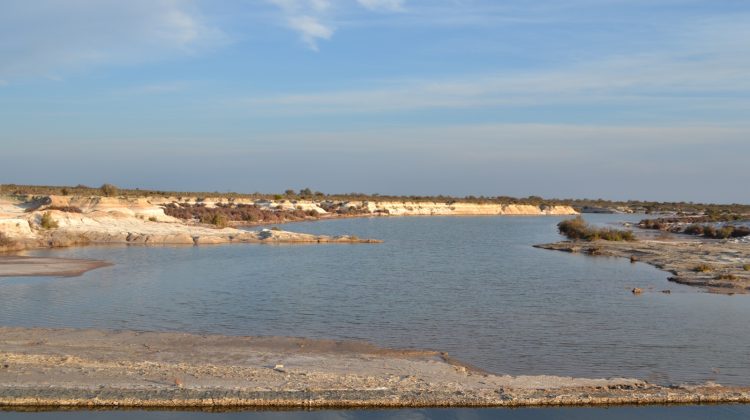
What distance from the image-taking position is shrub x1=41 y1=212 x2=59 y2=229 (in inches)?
1483

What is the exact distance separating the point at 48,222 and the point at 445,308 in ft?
86.0

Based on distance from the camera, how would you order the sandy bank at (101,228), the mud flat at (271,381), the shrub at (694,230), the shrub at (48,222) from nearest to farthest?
1. the mud flat at (271,381)
2. the sandy bank at (101,228)
3. the shrub at (48,222)
4. the shrub at (694,230)

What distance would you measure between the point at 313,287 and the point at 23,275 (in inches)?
378

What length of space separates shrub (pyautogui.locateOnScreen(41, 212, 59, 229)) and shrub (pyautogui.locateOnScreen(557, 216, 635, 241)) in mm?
30876

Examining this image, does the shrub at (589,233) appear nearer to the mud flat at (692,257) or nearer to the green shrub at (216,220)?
the mud flat at (692,257)

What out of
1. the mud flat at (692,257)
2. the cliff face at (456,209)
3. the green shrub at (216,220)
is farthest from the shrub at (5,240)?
the cliff face at (456,209)

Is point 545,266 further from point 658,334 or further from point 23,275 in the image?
point 23,275

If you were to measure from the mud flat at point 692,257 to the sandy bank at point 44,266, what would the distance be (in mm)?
21082

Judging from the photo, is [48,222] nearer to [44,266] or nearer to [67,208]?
[67,208]

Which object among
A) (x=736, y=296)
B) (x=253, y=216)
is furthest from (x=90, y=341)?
(x=253, y=216)

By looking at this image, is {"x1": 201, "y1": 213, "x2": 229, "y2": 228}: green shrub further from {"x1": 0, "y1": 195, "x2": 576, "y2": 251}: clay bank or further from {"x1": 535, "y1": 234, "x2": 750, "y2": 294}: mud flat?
{"x1": 535, "y1": 234, "x2": 750, "y2": 294}: mud flat

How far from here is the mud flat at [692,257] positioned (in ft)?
80.2

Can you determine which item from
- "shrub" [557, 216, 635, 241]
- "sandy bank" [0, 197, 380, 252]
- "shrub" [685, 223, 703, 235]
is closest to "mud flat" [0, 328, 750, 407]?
"sandy bank" [0, 197, 380, 252]

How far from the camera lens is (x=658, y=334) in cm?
1605
